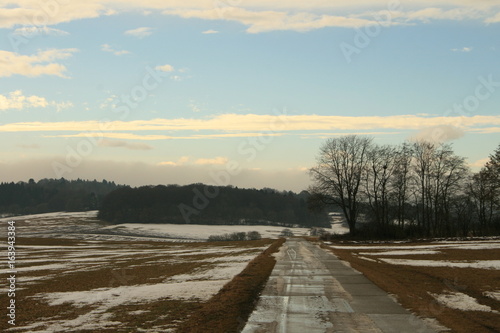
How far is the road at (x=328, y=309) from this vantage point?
11203 millimetres

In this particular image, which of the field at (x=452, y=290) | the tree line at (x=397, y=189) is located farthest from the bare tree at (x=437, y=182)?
the field at (x=452, y=290)

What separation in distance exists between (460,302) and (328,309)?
4403 millimetres

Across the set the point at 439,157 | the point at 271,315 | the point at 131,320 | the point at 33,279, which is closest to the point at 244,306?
the point at 271,315

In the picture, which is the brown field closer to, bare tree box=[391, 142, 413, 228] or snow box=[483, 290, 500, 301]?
snow box=[483, 290, 500, 301]

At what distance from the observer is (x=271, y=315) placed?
12.7 metres

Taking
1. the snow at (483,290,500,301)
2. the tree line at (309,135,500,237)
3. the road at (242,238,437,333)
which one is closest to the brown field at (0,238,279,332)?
the road at (242,238,437,333)

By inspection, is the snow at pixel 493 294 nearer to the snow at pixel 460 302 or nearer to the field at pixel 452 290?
the field at pixel 452 290

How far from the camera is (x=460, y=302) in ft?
47.9

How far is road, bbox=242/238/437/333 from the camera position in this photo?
11.2 meters

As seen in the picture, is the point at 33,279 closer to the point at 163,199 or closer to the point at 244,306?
the point at 244,306

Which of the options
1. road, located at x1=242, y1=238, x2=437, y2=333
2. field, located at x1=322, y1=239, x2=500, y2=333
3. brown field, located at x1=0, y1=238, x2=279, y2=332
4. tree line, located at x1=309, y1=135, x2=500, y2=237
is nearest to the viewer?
road, located at x1=242, y1=238, x2=437, y2=333

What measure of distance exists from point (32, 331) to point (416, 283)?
14214 mm

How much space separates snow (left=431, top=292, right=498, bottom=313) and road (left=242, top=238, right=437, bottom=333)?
1.63m

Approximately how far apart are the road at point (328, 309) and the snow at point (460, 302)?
163cm
